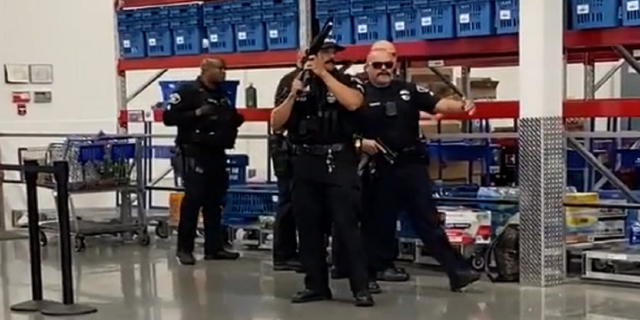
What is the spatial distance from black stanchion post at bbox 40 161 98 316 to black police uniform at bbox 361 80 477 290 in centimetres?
213

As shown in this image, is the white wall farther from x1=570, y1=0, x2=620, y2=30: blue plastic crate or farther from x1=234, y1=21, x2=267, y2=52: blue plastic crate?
x1=570, y1=0, x2=620, y2=30: blue plastic crate

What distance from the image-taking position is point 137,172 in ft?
37.3

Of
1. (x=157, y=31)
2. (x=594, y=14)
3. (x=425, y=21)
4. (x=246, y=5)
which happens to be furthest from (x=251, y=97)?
(x=594, y=14)

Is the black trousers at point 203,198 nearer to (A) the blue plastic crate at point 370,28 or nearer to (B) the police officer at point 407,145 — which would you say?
(A) the blue plastic crate at point 370,28

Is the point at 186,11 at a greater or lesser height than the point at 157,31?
greater

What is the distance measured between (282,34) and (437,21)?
1854 millimetres

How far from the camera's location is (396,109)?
7863mm

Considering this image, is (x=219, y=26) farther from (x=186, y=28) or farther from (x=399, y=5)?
(x=399, y=5)

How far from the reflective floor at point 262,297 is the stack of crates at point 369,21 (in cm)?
201

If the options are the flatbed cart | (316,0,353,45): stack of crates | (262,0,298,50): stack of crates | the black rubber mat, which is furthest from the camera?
the black rubber mat

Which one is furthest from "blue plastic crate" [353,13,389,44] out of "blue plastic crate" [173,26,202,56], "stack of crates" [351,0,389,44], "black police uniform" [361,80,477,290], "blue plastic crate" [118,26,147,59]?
"blue plastic crate" [118,26,147,59]

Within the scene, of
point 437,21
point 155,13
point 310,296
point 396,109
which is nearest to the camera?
point 310,296

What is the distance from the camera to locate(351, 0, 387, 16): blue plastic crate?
917 cm

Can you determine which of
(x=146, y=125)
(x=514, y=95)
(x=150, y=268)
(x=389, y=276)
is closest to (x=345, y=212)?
(x=389, y=276)
